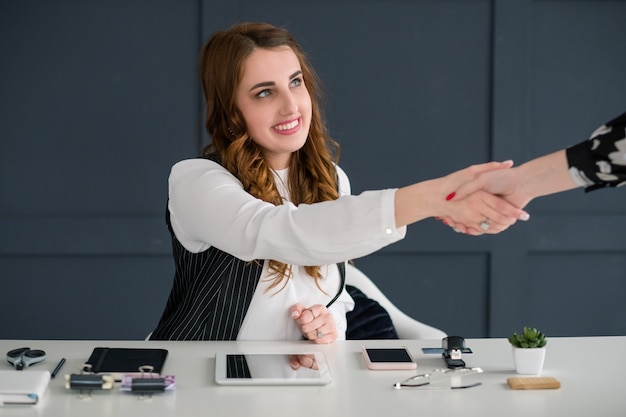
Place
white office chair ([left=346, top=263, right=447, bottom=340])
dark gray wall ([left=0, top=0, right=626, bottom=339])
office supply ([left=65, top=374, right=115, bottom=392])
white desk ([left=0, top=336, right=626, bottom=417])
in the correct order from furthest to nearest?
dark gray wall ([left=0, top=0, right=626, bottom=339]) → white office chair ([left=346, top=263, right=447, bottom=340]) → office supply ([left=65, top=374, right=115, bottom=392]) → white desk ([left=0, top=336, right=626, bottom=417])

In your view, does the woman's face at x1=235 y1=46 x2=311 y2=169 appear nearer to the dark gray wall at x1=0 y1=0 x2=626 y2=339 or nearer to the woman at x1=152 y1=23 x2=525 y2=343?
the woman at x1=152 y1=23 x2=525 y2=343

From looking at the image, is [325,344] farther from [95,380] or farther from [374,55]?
[374,55]

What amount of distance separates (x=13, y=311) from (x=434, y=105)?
2176 millimetres

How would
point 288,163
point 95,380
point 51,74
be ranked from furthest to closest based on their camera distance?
1. point 51,74
2. point 288,163
3. point 95,380

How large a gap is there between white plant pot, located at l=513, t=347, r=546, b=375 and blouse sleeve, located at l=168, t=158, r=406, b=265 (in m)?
0.38

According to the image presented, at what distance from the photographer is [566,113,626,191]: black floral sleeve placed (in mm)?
1906

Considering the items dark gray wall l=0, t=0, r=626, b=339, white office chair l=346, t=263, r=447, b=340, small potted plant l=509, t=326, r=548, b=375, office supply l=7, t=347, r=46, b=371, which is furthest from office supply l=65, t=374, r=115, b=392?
dark gray wall l=0, t=0, r=626, b=339

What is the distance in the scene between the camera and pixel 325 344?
242cm

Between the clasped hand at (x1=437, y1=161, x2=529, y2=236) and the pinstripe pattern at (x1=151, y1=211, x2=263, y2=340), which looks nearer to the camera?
the clasped hand at (x1=437, y1=161, x2=529, y2=236)

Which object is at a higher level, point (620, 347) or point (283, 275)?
point (283, 275)

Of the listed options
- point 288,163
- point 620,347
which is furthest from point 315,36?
point 620,347

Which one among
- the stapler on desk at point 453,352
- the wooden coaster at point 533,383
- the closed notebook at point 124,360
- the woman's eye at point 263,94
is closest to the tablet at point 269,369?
the closed notebook at point 124,360

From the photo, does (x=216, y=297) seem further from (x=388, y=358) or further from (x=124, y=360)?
(x=388, y=358)

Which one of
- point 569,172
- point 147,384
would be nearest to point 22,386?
point 147,384
